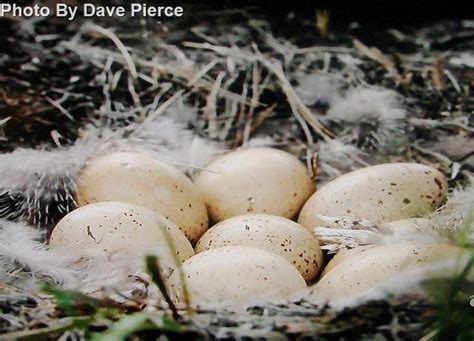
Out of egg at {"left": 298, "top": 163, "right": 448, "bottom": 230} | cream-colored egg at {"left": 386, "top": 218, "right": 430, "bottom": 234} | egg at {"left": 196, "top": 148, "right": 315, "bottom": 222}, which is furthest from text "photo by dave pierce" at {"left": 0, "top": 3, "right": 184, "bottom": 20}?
cream-colored egg at {"left": 386, "top": 218, "right": 430, "bottom": 234}

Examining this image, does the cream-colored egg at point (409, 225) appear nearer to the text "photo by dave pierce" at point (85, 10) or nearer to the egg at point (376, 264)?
the egg at point (376, 264)

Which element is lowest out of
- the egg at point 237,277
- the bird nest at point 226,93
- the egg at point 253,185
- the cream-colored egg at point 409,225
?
the egg at point 237,277

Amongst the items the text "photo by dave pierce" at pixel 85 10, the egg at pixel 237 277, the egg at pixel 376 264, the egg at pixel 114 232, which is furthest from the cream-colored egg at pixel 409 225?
the text "photo by dave pierce" at pixel 85 10

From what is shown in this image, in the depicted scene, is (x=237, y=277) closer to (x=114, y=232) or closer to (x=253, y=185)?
(x=114, y=232)

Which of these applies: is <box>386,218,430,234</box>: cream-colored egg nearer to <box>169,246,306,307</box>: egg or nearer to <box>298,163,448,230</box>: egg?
<box>298,163,448,230</box>: egg

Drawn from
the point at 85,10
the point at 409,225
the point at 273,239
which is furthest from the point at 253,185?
the point at 85,10

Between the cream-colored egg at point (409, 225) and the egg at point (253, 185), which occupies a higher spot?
the egg at point (253, 185)
